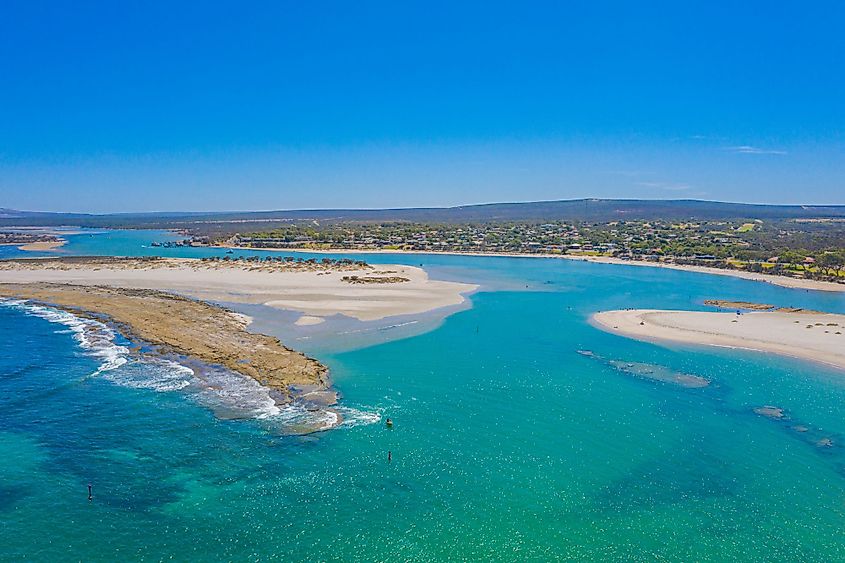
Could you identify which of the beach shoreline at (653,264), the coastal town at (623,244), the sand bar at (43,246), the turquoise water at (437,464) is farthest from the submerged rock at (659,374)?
the sand bar at (43,246)

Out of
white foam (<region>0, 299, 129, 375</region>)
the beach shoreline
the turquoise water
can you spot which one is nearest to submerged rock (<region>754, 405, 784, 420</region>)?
the turquoise water

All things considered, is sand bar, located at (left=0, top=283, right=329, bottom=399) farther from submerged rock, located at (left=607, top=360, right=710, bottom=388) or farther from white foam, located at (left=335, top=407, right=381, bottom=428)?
submerged rock, located at (left=607, top=360, right=710, bottom=388)

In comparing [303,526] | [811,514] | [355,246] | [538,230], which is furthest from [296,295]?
[538,230]

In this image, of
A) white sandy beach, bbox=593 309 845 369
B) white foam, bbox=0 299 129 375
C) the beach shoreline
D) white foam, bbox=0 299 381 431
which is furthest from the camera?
the beach shoreline

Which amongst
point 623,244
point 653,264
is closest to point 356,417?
point 653,264

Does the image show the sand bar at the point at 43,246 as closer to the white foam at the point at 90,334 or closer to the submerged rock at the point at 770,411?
the white foam at the point at 90,334

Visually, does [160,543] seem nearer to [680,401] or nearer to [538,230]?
[680,401]
